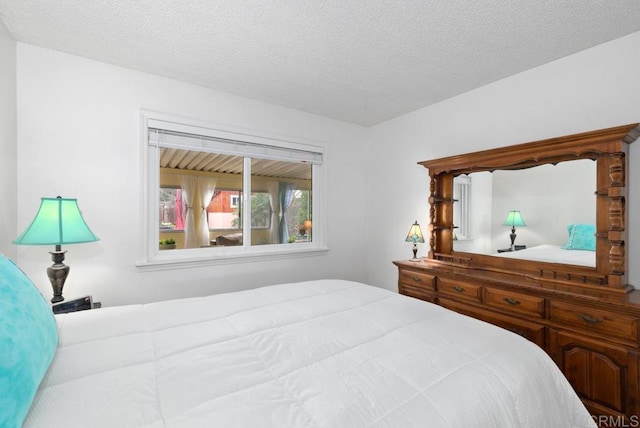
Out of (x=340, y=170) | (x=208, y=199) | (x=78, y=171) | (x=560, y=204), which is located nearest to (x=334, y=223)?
(x=340, y=170)

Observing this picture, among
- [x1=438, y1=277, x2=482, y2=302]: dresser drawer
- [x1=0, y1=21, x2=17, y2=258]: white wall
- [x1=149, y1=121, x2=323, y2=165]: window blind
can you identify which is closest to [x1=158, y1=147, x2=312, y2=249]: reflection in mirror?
[x1=149, y1=121, x2=323, y2=165]: window blind

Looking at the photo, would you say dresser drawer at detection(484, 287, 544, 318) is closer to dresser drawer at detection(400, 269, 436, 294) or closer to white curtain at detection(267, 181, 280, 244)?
dresser drawer at detection(400, 269, 436, 294)

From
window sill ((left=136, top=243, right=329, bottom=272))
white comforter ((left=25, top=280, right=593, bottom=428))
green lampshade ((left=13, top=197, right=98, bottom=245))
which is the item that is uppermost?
green lampshade ((left=13, top=197, right=98, bottom=245))

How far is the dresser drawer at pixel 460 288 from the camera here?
7.46 feet

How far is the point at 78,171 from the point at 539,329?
3.41m

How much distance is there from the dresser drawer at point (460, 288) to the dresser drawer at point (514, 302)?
71 millimetres

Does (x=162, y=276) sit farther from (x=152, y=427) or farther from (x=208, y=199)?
(x=152, y=427)

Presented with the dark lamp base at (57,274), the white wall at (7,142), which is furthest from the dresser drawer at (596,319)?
the white wall at (7,142)

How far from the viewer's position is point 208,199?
122 inches

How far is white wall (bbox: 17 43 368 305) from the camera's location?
212 centimetres

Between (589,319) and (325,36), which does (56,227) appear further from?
(589,319)

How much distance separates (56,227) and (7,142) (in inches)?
26.2

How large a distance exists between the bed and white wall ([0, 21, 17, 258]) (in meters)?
0.93

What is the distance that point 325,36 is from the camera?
198cm
